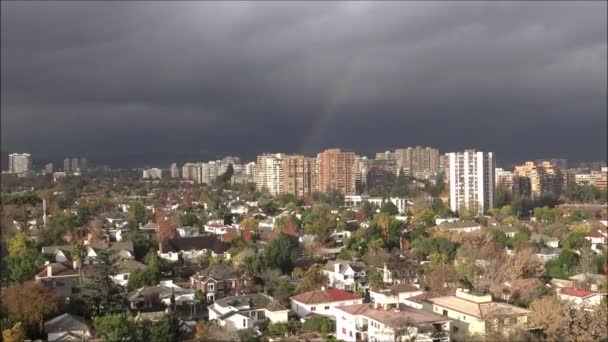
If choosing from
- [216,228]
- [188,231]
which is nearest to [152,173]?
[216,228]

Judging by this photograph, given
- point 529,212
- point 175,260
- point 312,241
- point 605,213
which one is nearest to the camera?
point 175,260

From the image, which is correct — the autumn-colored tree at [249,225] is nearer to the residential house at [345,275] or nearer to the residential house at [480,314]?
the residential house at [345,275]

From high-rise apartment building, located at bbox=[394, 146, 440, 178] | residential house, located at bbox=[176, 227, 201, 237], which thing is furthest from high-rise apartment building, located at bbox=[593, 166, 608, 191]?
residential house, located at bbox=[176, 227, 201, 237]

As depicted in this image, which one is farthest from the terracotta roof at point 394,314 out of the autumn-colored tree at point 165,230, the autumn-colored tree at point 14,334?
the autumn-colored tree at point 165,230

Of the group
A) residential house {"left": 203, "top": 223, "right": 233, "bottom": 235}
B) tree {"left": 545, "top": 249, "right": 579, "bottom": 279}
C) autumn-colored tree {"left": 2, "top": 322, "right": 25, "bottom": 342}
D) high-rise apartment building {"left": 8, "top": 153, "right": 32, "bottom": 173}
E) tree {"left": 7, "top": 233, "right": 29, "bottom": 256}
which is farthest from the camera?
high-rise apartment building {"left": 8, "top": 153, "right": 32, "bottom": 173}

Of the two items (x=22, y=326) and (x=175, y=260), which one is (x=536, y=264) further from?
(x=22, y=326)

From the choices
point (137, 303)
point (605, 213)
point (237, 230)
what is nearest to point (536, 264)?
point (137, 303)

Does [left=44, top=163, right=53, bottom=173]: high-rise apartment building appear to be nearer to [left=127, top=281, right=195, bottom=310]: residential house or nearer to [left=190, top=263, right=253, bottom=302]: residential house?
[left=190, top=263, right=253, bottom=302]: residential house
